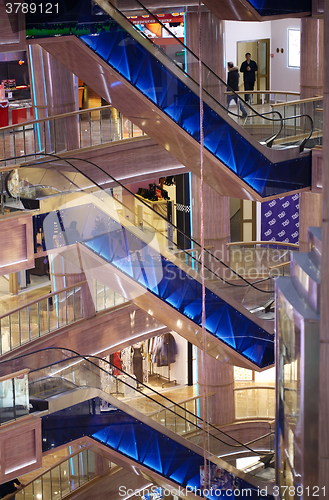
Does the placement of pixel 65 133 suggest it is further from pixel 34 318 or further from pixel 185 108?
pixel 185 108

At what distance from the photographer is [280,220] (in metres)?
15.1

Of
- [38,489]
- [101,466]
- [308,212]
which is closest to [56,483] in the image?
[38,489]

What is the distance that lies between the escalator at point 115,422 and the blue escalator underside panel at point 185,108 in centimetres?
276

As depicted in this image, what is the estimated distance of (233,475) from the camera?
8.19 m

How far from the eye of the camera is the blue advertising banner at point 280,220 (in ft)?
48.8

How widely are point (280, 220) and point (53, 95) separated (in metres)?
6.99

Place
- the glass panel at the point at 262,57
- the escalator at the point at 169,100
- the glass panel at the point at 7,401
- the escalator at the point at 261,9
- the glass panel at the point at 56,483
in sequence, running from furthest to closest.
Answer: the glass panel at the point at 262,57, the glass panel at the point at 56,483, the escalator at the point at 261,9, the glass panel at the point at 7,401, the escalator at the point at 169,100

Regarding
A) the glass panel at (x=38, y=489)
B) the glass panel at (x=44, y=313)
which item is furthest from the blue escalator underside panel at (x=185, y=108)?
the glass panel at (x=38, y=489)

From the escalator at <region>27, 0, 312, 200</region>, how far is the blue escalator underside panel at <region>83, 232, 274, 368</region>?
1301 mm

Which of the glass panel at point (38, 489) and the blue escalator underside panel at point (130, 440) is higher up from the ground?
the blue escalator underside panel at point (130, 440)

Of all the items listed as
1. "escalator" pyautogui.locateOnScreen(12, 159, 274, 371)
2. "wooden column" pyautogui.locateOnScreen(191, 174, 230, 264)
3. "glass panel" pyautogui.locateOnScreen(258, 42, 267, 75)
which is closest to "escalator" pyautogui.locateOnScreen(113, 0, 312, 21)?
"escalator" pyautogui.locateOnScreen(12, 159, 274, 371)

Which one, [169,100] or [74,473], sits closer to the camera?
[169,100]

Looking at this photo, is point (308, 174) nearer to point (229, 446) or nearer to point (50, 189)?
point (50, 189)

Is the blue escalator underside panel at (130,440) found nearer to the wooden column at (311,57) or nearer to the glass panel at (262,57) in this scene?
the wooden column at (311,57)
